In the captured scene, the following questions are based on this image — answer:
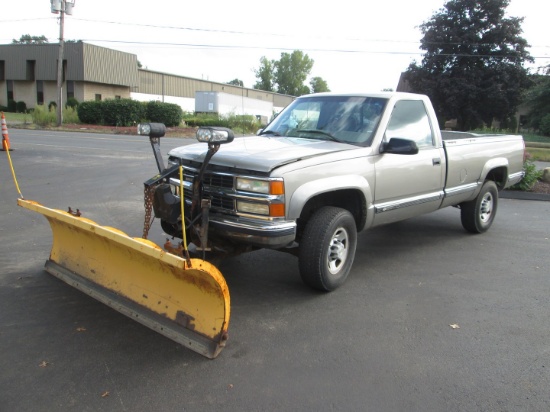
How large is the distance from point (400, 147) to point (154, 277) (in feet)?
8.78

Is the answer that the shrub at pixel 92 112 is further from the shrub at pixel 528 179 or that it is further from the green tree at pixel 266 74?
the green tree at pixel 266 74

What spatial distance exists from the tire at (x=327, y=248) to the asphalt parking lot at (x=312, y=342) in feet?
0.63

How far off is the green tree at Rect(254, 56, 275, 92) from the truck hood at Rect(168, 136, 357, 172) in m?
104

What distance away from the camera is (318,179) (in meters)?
4.22

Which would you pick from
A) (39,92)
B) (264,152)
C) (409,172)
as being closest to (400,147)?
(409,172)

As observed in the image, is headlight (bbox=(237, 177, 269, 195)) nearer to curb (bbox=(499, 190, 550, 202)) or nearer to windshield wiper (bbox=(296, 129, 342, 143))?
windshield wiper (bbox=(296, 129, 342, 143))

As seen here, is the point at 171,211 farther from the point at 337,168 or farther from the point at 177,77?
the point at 177,77

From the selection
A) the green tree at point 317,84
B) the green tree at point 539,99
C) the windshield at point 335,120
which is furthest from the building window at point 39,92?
the green tree at point 317,84

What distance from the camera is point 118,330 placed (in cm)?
370

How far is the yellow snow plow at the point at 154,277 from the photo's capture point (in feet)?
10.7

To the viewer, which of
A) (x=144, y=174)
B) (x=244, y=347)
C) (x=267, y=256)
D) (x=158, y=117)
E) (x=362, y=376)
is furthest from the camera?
(x=158, y=117)

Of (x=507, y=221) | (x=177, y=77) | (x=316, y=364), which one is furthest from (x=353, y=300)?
(x=177, y=77)

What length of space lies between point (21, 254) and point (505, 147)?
683cm

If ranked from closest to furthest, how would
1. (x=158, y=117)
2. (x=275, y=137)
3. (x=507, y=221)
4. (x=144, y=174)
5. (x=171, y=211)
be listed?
(x=171, y=211), (x=275, y=137), (x=507, y=221), (x=144, y=174), (x=158, y=117)
